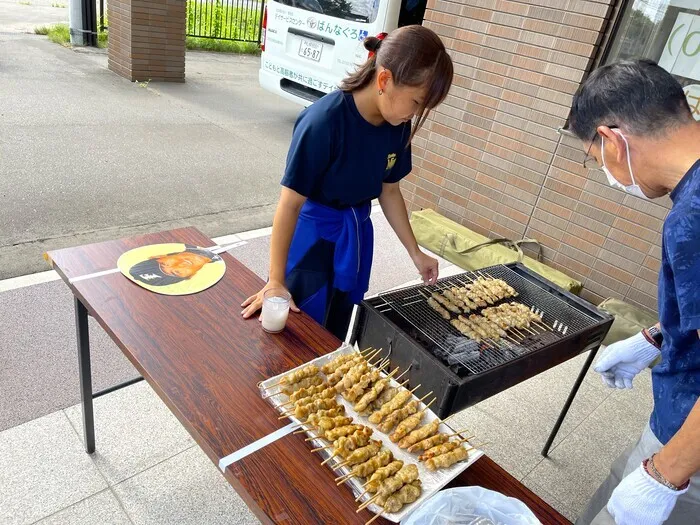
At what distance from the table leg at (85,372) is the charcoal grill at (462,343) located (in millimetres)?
1262

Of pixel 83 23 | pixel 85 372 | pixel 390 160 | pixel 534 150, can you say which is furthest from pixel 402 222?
pixel 83 23

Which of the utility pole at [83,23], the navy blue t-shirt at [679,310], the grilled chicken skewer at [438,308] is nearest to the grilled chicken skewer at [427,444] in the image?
the navy blue t-shirt at [679,310]

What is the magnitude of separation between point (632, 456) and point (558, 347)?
55cm

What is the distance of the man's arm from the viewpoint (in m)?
1.33

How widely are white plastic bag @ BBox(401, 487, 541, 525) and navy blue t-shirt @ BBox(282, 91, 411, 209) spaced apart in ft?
4.19

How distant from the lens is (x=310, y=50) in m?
7.26

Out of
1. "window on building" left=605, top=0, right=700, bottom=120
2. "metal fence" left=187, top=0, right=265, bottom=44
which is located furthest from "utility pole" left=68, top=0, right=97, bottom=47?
"window on building" left=605, top=0, right=700, bottom=120

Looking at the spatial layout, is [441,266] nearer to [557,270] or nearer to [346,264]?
[557,270]

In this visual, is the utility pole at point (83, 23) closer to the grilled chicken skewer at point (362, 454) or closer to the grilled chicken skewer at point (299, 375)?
the grilled chicken skewer at point (299, 375)

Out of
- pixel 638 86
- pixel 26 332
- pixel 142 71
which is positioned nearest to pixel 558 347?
pixel 638 86

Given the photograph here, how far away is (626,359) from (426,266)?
105cm

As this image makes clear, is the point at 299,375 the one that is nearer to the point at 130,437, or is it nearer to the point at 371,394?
the point at 371,394

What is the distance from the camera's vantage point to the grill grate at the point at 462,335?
7.04ft

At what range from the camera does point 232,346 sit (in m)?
1.89
